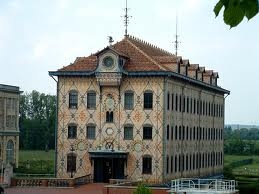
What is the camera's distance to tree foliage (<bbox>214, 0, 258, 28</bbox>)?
2293 millimetres

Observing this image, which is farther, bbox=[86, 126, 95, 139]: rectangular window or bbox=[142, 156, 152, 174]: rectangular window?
bbox=[86, 126, 95, 139]: rectangular window

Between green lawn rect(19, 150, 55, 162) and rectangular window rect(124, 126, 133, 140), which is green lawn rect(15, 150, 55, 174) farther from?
rectangular window rect(124, 126, 133, 140)

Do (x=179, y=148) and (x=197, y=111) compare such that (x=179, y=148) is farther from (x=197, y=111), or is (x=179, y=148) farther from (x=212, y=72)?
(x=212, y=72)

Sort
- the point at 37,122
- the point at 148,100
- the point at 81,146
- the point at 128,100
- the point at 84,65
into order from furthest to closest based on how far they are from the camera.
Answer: the point at 37,122 < the point at 84,65 < the point at 81,146 < the point at 128,100 < the point at 148,100

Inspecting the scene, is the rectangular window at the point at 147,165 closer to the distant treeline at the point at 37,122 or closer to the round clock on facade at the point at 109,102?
the round clock on facade at the point at 109,102

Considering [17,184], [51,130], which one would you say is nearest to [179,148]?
[17,184]

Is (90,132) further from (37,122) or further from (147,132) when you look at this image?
(37,122)

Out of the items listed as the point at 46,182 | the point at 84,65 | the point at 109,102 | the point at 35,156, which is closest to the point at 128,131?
the point at 109,102

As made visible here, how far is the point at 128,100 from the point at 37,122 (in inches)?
2663

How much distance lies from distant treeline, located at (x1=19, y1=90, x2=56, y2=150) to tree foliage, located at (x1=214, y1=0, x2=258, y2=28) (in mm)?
99760

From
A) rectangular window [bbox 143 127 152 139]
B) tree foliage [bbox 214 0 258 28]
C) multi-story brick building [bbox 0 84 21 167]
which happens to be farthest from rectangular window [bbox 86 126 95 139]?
tree foliage [bbox 214 0 258 28]

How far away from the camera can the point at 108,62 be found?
129 ft

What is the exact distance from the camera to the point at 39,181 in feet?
125

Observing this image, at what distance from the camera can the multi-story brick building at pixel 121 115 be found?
39125 millimetres
